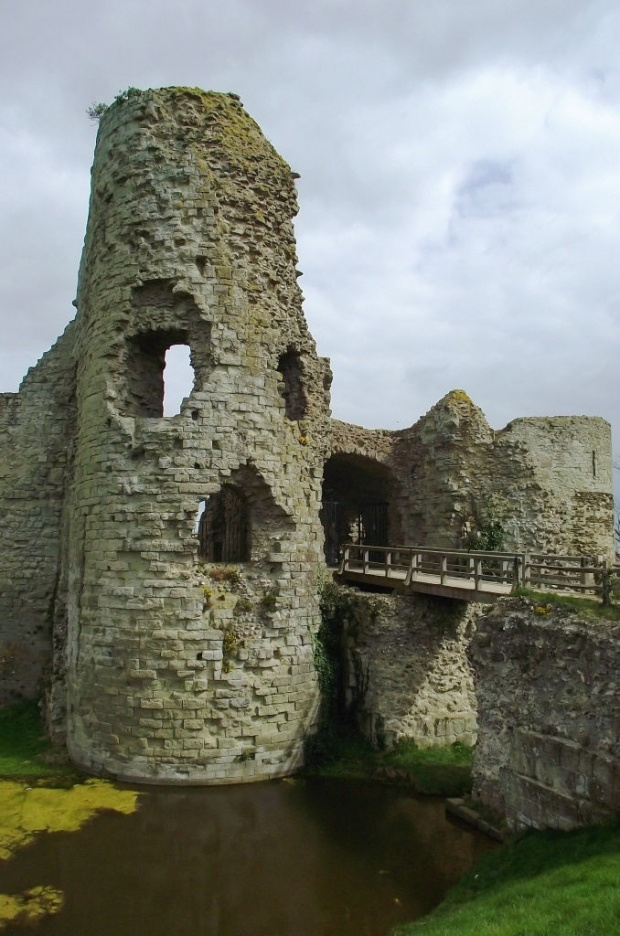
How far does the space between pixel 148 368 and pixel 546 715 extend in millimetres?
9155

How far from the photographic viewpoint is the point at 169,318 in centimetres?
1292

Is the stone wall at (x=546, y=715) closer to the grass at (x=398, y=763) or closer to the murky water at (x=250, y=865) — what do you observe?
the murky water at (x=250, y=865)

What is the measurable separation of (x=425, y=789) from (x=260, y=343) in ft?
26.7

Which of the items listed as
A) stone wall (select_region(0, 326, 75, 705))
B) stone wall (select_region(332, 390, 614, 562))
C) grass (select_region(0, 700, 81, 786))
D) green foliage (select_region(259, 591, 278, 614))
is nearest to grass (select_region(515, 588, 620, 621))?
green foliage (select_region(259, 591, 278, 614))

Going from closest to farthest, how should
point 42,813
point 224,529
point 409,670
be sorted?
point 42,813 < point 409,670 < point 224,529

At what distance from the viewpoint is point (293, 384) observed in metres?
14.5

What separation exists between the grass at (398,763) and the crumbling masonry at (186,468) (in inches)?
24.9

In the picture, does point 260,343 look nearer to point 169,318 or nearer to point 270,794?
point 169,318

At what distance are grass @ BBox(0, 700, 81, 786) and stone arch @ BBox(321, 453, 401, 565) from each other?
10197 millimetres

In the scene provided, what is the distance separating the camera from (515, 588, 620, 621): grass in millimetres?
8850

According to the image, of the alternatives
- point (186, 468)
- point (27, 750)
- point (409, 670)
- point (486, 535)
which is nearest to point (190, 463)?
point (186, 468)

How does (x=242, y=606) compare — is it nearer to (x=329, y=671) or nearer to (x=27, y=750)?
(x=329, y=671)

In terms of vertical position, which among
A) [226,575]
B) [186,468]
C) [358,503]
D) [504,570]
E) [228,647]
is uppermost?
[358,503]

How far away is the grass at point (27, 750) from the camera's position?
1207 cm
